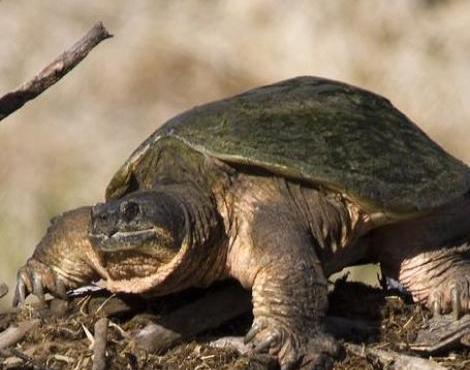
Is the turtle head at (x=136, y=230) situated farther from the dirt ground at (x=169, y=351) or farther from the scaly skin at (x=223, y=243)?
the dirt ground at (x=169, y=351)

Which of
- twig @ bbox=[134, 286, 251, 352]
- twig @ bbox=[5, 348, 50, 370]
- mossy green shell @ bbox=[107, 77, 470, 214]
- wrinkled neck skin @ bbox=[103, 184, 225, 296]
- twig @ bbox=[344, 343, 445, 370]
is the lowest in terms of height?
twig @ bbox=[344, 343, 445, 370]

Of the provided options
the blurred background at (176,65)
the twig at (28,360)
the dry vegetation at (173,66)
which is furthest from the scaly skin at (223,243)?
the blurred background at (176,65)

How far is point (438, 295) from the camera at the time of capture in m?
4.72

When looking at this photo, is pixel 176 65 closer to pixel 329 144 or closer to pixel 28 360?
pixel 329 144

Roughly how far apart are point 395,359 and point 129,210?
2.73ft

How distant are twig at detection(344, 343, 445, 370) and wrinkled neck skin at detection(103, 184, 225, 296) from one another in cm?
44

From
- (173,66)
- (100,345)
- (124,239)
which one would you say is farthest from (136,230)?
(173,66)

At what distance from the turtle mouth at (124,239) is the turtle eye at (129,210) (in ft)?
0.13

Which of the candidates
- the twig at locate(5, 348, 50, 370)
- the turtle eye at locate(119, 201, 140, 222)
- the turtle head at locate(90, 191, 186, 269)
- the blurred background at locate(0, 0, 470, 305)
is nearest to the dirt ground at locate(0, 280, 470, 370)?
the twig at locate(5, 348, 50, 370)

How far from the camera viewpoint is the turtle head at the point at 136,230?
4137mm

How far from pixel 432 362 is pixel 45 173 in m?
7.58

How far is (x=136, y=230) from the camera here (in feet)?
13.6

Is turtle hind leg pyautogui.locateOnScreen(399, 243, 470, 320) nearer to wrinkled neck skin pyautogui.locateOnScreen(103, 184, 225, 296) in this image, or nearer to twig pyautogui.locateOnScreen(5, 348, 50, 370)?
wrinkled neck skin pyautogui.locateOnScreen(103, 184, 225, 296)

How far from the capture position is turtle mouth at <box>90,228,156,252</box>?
413 centimetres
